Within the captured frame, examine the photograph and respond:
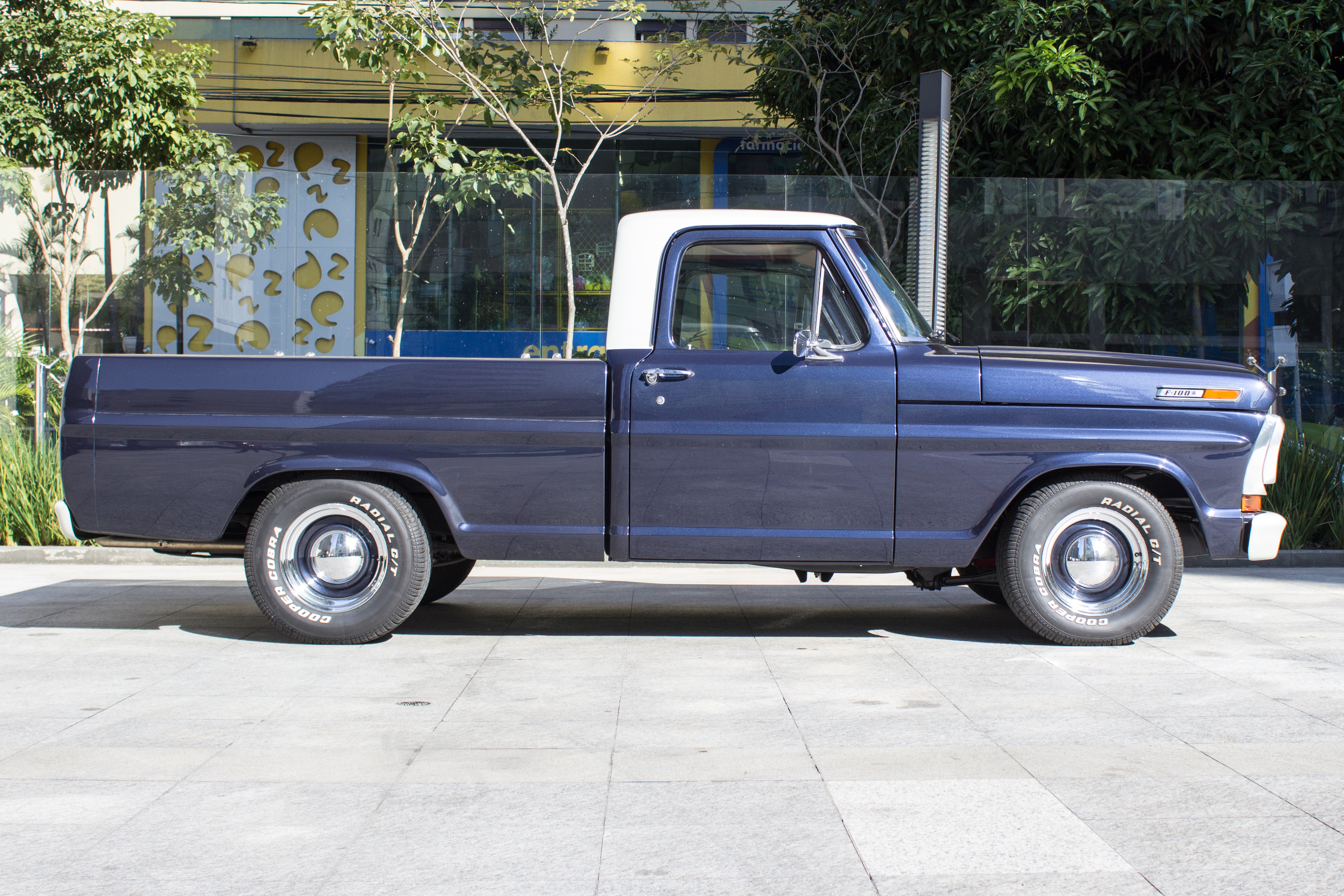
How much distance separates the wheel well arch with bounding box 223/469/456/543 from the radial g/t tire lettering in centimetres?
5

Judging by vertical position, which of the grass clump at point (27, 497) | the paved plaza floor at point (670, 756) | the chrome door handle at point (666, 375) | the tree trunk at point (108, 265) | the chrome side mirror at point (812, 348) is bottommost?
the paved plaza floor at point (670, 756)

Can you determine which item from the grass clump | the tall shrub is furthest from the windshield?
the grass clump

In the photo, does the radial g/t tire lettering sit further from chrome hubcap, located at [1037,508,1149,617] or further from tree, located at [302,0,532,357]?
tree, located at [302,0,532,357]

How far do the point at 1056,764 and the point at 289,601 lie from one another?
3822 mm

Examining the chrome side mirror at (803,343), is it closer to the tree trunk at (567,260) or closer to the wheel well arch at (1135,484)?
the wheel well arch at (1135,484)

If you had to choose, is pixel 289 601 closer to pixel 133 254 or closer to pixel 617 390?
pixel 617 390

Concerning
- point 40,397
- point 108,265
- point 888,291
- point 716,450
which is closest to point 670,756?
A: point 716,450

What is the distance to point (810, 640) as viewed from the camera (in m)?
6.45

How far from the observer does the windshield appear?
610cm

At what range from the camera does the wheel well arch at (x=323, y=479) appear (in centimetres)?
618

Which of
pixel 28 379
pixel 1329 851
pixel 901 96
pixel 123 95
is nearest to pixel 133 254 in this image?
pixel 28 379

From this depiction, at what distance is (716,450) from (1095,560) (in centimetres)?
197

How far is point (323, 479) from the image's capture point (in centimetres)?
621

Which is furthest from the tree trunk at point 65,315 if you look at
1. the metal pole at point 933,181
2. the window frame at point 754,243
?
the metal pole at point 933,181
